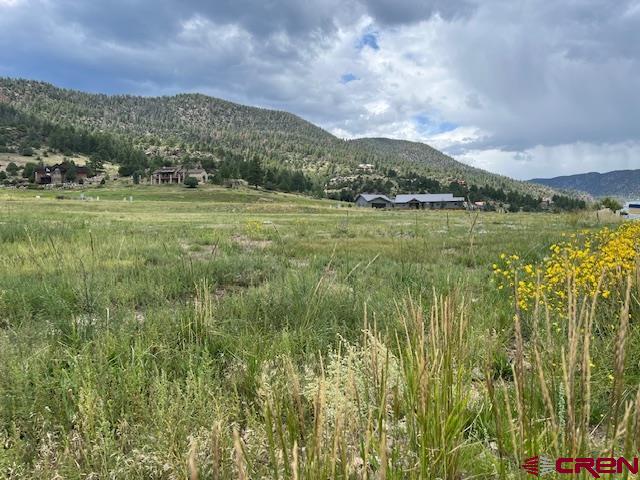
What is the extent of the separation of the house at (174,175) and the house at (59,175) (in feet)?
64.6

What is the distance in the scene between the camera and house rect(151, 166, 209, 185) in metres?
119

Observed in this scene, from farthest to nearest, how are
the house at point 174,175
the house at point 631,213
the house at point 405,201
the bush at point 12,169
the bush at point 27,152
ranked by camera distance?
the bush at point 27,152, the house at point 405,201, the house at point 174,175, the bush at point 12,169, the house at point 631,213

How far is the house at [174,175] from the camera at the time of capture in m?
119

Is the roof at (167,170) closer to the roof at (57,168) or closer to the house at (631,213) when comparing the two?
the roof at (57,168)

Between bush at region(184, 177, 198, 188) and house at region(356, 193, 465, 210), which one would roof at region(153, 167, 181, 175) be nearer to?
bush at region(184, 177, 198, 188)

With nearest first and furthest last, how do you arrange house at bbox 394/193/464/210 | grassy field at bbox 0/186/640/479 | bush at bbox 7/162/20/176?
1. grassy field at bbox 0/186/640/479
2. bush at bbox 7/162/20/176
3. house at bbox 394/193/464/210

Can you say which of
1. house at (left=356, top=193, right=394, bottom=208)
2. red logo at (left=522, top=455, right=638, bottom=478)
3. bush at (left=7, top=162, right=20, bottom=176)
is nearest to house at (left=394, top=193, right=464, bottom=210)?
house at (left=356, top=193, right=394, bottom=208)

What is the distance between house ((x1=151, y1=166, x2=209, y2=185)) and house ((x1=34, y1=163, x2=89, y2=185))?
19690 millimetres

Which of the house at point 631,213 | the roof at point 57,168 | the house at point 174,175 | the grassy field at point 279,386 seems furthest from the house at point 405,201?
the grassy field at point 279,386

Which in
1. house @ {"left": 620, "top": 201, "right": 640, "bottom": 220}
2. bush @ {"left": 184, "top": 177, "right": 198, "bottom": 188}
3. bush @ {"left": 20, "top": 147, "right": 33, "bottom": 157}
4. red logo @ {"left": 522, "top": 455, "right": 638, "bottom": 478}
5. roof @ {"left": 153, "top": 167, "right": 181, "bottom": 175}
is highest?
bush @ {"left": 20, "top": 147, "right": 33, "bottom": 157}

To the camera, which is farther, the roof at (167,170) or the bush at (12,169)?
the roof at (167,170)

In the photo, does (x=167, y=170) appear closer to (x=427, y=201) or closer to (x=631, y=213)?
(x=427, y=201)

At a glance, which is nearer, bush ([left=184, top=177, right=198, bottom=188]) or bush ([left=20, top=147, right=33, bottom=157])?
bush ([left=184, top=177, right=198, bottom=188])

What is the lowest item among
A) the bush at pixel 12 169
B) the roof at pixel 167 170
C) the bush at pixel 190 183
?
the bush at pixel 190 183
